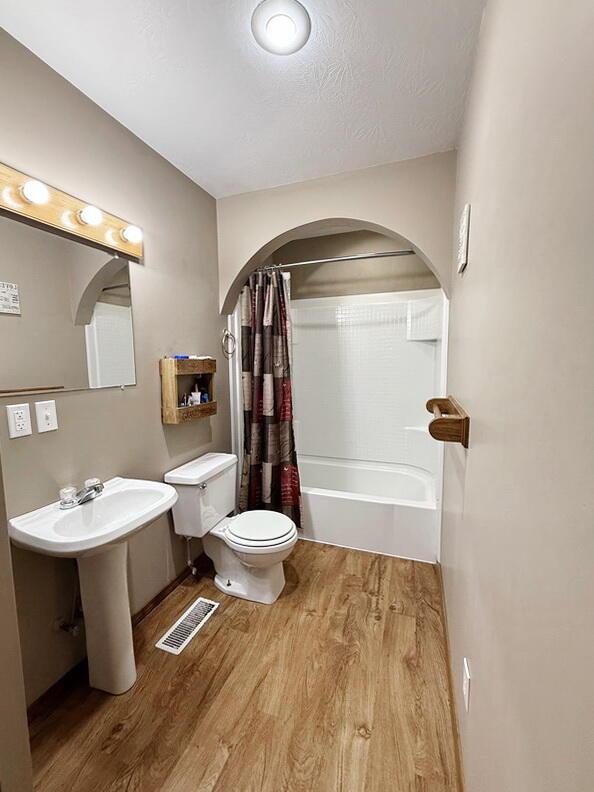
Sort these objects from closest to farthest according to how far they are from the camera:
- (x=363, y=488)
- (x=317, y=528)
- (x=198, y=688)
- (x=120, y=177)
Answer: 1. (x=198, y=688)
2. (x=120, y=177)
3. (x=317, y=528)
4. (x=363, y=488)

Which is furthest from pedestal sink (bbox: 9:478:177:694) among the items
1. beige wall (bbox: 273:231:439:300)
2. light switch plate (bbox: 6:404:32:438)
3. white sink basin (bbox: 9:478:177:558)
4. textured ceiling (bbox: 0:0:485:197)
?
beige wall (bbox: 273:231:439:300)

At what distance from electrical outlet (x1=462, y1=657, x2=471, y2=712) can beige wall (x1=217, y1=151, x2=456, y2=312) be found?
178 cm

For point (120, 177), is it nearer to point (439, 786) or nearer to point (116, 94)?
point (116, 94)

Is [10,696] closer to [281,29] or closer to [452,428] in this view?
[452,428]

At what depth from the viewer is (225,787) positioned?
113 centimetres

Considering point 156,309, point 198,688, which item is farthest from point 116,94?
point 198,688

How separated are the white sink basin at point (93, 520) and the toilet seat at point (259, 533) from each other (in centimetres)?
52

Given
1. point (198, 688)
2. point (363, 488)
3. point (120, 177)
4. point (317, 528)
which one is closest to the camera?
point (198, 688)

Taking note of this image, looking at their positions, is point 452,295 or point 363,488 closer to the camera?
point 452,295

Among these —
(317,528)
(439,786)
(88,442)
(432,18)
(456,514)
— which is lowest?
(439,786)

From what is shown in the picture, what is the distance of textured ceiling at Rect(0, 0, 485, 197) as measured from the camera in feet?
3.86

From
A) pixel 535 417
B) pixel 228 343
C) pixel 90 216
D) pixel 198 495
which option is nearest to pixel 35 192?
pixel 90 216

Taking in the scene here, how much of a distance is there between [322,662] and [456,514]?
913mm

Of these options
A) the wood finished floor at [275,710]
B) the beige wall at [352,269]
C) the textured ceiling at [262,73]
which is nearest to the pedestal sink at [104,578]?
the wood finished floor at [275,710]
